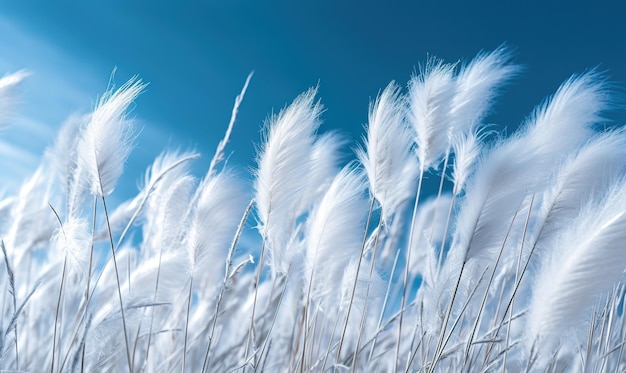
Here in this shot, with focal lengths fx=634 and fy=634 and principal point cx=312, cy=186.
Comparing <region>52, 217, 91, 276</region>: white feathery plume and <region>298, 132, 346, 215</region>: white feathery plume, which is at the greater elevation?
<region>298, 132, 346, 215</region>: white feathery plume

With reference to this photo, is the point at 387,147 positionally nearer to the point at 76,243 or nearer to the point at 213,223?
the point at 213,223

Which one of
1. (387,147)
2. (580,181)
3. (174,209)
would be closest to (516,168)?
(580,181)

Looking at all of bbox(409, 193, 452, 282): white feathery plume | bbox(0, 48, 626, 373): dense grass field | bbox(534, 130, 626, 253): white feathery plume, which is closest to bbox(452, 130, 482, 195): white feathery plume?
bbox(0, 48, 626, 373): dense grass field

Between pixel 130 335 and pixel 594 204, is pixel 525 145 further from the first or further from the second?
pixel 130 335

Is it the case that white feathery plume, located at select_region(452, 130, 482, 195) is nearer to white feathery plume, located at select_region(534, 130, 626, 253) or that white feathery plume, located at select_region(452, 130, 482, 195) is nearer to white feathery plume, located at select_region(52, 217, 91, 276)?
white feathery plume, located at select_region(534, 130, 626, 253)

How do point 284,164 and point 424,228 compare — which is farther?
point 424,228

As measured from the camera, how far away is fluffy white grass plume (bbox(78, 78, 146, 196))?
127 cm

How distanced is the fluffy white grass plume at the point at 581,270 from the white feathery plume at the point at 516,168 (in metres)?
0.14

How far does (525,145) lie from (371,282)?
50 centimetres

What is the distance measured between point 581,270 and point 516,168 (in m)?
0.27

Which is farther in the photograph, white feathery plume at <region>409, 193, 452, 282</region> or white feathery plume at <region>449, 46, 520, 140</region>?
white feathery plume at <region>409, 193, 452, 282</region>

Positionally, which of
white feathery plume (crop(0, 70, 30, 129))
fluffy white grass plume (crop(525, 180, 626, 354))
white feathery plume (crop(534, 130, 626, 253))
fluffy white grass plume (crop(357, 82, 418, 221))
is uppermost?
white feathery plume (crop(0, 70, 30, 129))

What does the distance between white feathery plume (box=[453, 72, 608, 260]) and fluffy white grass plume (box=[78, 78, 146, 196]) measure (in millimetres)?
704

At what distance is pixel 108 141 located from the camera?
127cm
